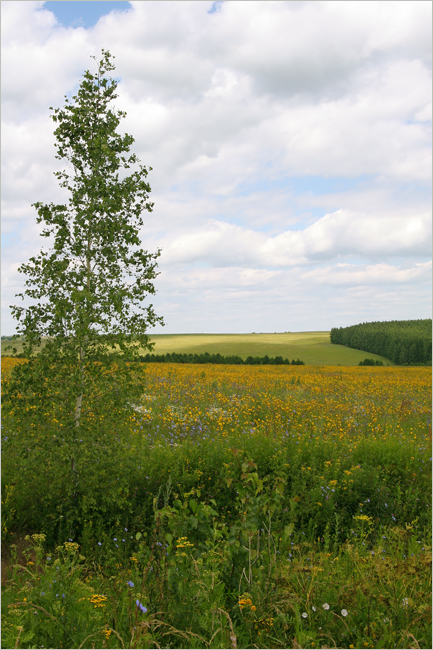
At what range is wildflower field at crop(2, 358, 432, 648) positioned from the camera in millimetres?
3195

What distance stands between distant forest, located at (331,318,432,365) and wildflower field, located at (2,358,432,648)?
45583 mm

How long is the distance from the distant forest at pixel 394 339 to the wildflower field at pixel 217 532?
45583 mm

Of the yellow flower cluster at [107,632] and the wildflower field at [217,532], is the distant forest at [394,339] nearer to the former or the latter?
the wildflower field at [217,532]

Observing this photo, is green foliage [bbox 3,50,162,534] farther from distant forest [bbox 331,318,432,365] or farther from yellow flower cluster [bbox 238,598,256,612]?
distant forest [bbox 331,318,432,365]

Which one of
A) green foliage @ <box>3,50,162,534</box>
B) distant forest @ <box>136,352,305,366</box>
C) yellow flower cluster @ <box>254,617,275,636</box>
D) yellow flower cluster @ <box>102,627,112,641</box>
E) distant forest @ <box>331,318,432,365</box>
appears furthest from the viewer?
distant forest @ <box>331,318,432,365</box>

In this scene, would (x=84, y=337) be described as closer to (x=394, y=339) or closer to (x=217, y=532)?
(x=217, y=532)

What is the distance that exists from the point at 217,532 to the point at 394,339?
58940 mm

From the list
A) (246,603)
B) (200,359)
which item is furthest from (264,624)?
(200,359)

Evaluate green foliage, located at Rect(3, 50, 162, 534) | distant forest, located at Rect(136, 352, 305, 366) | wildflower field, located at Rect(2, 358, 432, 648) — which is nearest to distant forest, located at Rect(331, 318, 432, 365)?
distant forest, located at Rect(136, 352, 305, 366)

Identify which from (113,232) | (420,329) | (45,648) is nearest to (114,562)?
(45,648)

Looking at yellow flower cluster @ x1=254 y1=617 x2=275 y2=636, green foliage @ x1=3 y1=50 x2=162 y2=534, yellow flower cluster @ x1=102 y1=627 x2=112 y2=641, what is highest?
green foliage @ x1=3 y1=50 x2=162 y2=534

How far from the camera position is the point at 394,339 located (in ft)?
190

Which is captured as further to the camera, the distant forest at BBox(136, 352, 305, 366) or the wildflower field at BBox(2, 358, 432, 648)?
the distant forest at BBox(136, 352, 305, 366)

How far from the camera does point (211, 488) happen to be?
6.38m
